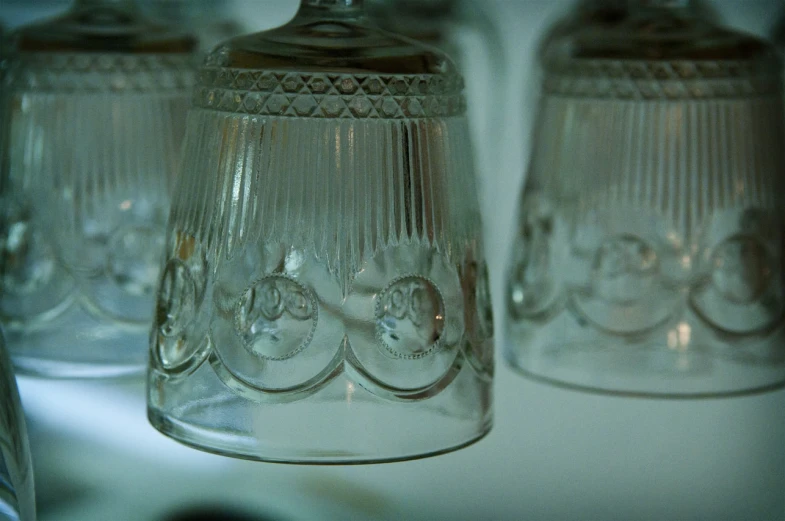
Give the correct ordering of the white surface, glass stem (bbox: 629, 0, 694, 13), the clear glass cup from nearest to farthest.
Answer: the clear glass cup
the white surface
glass stem (bbox: 629, 0, 694, 13)

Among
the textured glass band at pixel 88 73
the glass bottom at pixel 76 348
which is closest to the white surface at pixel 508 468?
the glass bottom at pixel 76 348

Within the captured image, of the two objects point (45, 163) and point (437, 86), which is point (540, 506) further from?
point (45, 163)

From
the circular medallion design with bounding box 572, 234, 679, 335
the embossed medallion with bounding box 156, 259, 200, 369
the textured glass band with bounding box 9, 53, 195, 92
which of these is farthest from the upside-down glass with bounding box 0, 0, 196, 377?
the circular medallion design with bounding box 572, 234, 679, 335

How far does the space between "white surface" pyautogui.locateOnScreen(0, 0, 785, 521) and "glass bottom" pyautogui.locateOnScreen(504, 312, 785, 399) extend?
1cm

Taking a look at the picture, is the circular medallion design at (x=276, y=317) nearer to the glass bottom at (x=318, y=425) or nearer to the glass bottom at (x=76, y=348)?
the glass bottom at (x=318, y=425)

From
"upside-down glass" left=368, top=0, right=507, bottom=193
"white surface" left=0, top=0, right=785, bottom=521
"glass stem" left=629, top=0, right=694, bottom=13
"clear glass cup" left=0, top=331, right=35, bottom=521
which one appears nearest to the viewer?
"clear glass cup" left=0, top=331, right=35, bottom=521

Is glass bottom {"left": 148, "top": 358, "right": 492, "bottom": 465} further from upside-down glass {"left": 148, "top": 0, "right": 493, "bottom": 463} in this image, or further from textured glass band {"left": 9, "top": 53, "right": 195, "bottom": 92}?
textured glass band {"left": 9, "top": 53, "right": 195, "bottom": 92}

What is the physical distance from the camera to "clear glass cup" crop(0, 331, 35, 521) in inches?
15.7

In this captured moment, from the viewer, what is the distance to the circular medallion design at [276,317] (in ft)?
1.50

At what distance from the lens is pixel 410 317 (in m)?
0.46

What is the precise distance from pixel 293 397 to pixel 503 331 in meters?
0.23

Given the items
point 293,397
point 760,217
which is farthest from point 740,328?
point 293,397

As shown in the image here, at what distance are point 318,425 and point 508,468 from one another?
0.44 ft

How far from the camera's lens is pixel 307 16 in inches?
19.1
